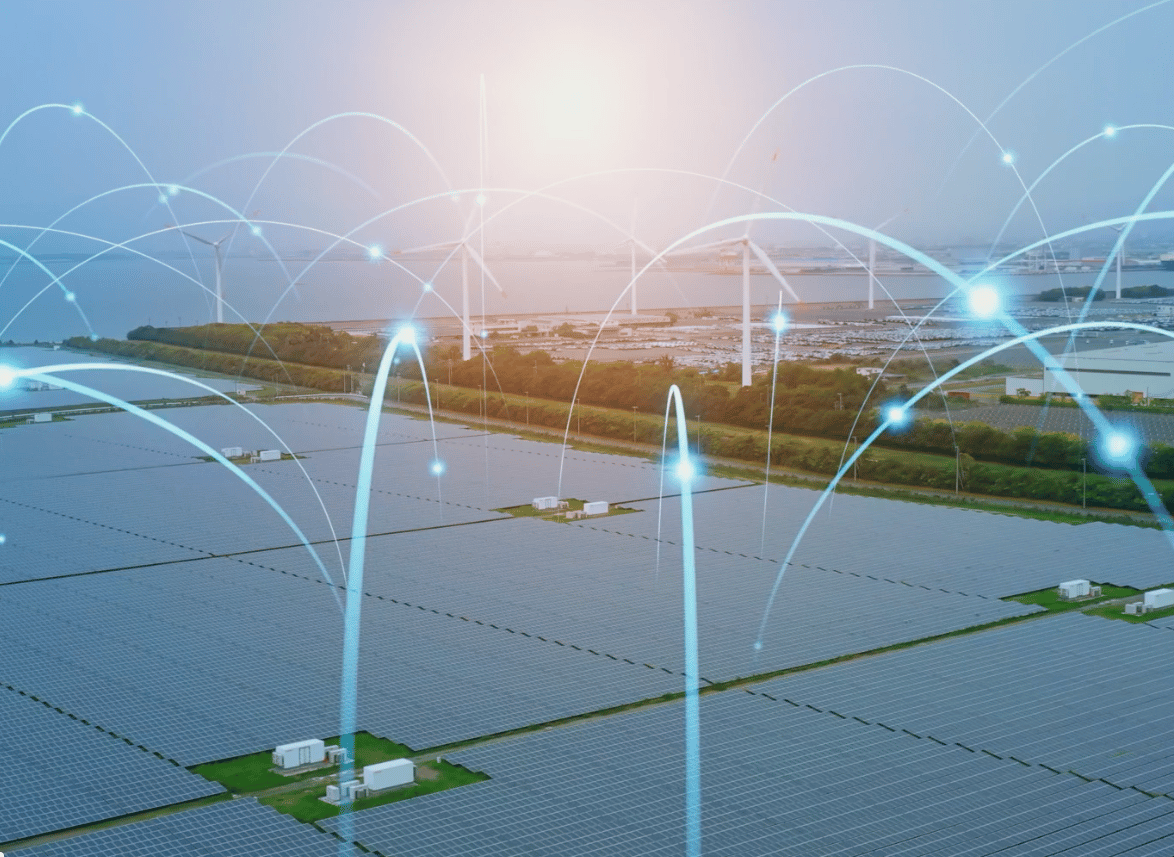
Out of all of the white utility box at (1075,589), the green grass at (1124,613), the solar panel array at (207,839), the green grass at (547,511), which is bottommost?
the solar panel array at (207,839)

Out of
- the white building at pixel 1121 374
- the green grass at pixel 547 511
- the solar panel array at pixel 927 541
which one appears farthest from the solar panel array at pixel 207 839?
the white building at pixel 1121 374

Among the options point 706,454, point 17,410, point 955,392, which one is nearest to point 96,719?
point 706,454

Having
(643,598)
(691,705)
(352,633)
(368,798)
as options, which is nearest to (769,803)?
(691,705)

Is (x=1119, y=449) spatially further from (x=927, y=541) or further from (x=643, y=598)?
(x=643, y=598)

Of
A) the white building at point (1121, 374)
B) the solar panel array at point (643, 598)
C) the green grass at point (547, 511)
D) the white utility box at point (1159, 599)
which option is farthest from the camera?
the white building at point (1121, 374)

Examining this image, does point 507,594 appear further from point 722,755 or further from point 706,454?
point 706,454

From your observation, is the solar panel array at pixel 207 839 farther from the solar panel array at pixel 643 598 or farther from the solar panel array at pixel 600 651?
A: the solar panel array at pixel 643 598
